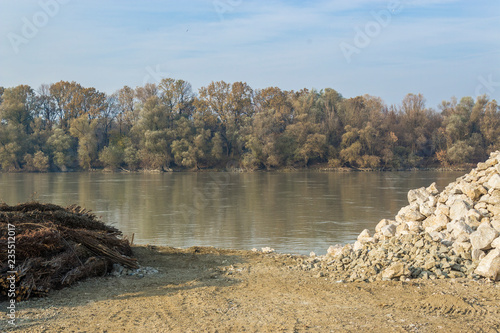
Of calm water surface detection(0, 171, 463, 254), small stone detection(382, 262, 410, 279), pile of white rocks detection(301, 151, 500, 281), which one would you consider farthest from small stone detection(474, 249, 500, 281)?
calm water surface detection(0, 171, 463, 254)

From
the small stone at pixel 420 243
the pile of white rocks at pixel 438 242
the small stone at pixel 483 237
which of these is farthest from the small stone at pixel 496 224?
the small stone at pixel 420 243

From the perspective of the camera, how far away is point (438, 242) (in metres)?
9.20

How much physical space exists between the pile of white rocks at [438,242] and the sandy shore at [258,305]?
14.9 inches

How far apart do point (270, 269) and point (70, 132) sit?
266ft

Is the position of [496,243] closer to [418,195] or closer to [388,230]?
[388,230]

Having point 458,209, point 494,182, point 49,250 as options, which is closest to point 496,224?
point 458,209

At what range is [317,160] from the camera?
8206cm

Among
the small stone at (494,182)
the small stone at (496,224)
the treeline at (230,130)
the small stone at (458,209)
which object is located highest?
the treeline at (230,130)

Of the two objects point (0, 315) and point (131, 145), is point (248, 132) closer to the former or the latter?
point (131, 145)

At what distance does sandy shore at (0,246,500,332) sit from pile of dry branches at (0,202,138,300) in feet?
0.91

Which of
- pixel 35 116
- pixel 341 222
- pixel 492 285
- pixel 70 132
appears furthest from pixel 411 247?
pixel 35 116

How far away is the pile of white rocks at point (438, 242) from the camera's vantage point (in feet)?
27.5

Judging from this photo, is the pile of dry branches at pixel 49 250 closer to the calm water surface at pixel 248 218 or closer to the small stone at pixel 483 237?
the calm water surface at pixel 248 218

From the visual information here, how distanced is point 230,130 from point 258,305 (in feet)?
248
